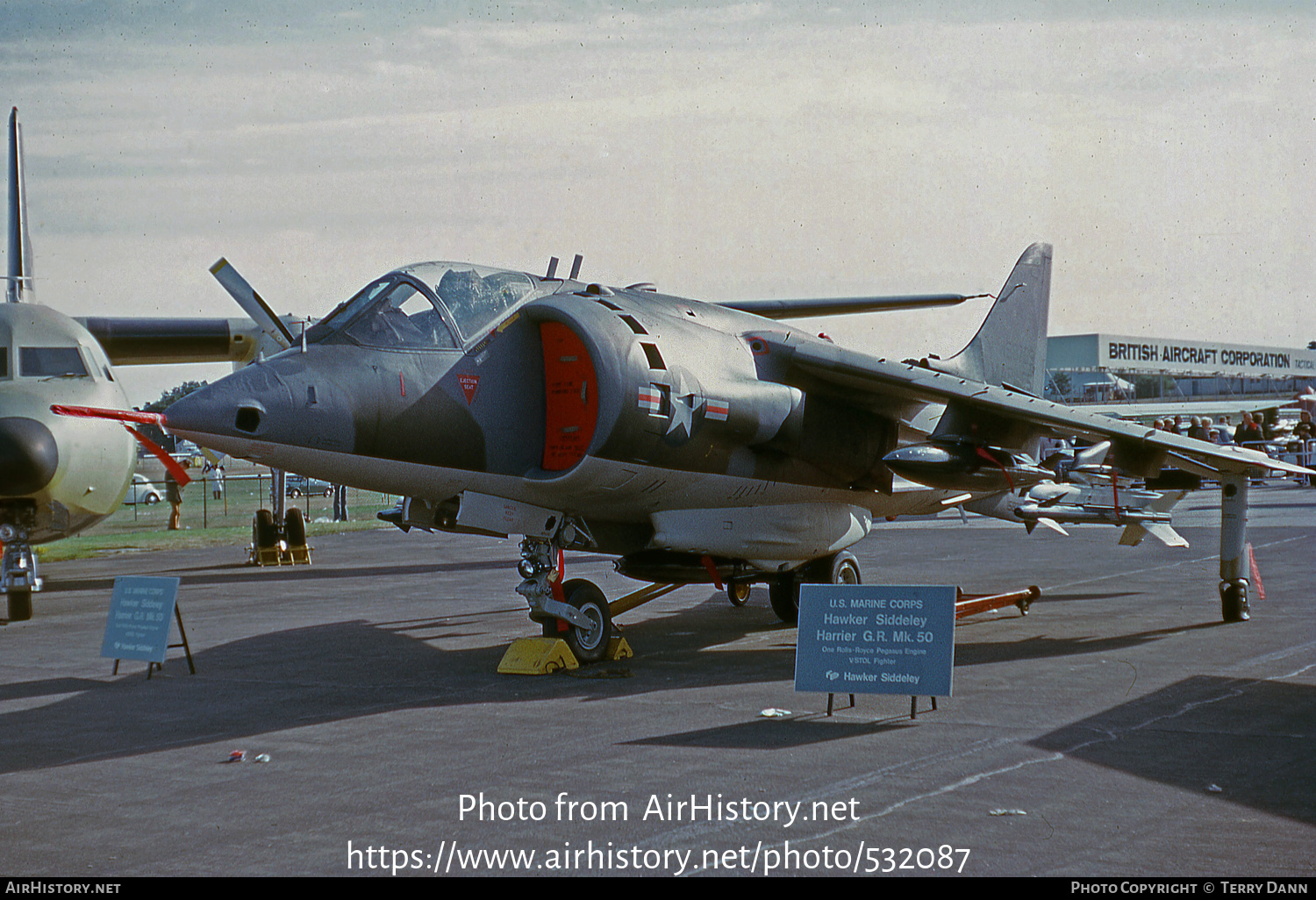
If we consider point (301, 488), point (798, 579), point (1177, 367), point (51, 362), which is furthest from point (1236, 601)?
point (1177, 367)

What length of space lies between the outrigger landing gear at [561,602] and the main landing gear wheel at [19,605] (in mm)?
7801

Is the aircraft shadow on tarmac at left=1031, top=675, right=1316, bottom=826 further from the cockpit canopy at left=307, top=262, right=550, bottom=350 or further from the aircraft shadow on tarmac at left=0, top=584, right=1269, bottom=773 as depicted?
the cockpit canopy at left=307, top=262, right=550, bottom=350

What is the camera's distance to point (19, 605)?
565 inches

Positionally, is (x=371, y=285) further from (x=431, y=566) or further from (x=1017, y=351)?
(x=431, y=566)

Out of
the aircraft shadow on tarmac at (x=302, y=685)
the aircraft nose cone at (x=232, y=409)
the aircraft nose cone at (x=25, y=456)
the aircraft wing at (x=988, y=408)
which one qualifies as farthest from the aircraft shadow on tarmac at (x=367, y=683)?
the aircraft nose cone at (x=25, y=456)

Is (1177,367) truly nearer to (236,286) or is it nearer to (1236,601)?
(1236,601)

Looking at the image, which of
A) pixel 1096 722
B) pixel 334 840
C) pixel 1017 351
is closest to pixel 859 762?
pixel 1096 722

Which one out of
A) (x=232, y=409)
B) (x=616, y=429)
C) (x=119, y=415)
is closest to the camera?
(x=232, y=409)

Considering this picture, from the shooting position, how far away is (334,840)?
514 cm

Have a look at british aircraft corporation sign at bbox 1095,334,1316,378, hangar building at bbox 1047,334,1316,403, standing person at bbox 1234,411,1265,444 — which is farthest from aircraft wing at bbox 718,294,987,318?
british aircraft corporation sign at bbox 1095,334,1316,378

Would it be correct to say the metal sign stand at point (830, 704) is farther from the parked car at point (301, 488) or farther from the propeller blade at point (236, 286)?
the parked car at point (301, 488)

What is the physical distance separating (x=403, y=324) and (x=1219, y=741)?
6.40 metres

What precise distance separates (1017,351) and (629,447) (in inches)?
293
